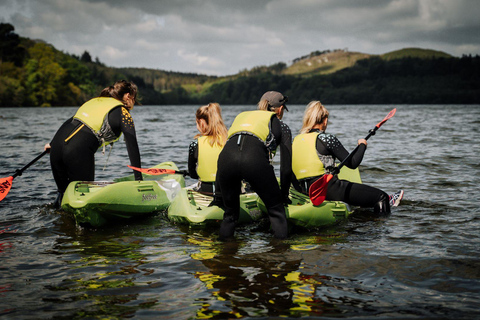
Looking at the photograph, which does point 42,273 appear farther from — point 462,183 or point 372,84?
point 372,84

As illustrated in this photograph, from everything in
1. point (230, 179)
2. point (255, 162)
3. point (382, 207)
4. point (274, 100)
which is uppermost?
point (274, 100)

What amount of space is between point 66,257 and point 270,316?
2824mm

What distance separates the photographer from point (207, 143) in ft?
21.5

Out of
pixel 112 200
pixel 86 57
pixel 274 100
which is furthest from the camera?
pixel 86 57

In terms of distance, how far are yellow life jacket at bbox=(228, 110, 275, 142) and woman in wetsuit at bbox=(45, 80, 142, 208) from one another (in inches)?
84.2

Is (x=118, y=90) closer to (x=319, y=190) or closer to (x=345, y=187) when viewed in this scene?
(x=319, y=190)

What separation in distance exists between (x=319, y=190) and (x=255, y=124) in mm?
1867

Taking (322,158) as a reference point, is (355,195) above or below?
below

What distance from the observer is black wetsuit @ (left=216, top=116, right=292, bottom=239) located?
5.17m

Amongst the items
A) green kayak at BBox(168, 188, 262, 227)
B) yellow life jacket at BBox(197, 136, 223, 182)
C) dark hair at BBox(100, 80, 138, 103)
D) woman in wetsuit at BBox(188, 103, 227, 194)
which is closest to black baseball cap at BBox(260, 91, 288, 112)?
woman in wetsuit at BBox(188, 103, 227, 194)

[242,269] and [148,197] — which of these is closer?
[242,269]

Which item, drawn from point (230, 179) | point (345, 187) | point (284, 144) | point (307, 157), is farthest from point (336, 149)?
point (230, 179)

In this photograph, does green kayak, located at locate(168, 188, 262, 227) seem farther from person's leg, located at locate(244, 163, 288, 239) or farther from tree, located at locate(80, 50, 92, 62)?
tree, located at locate(80, 50, 92, 62)

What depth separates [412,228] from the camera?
6.72 m
